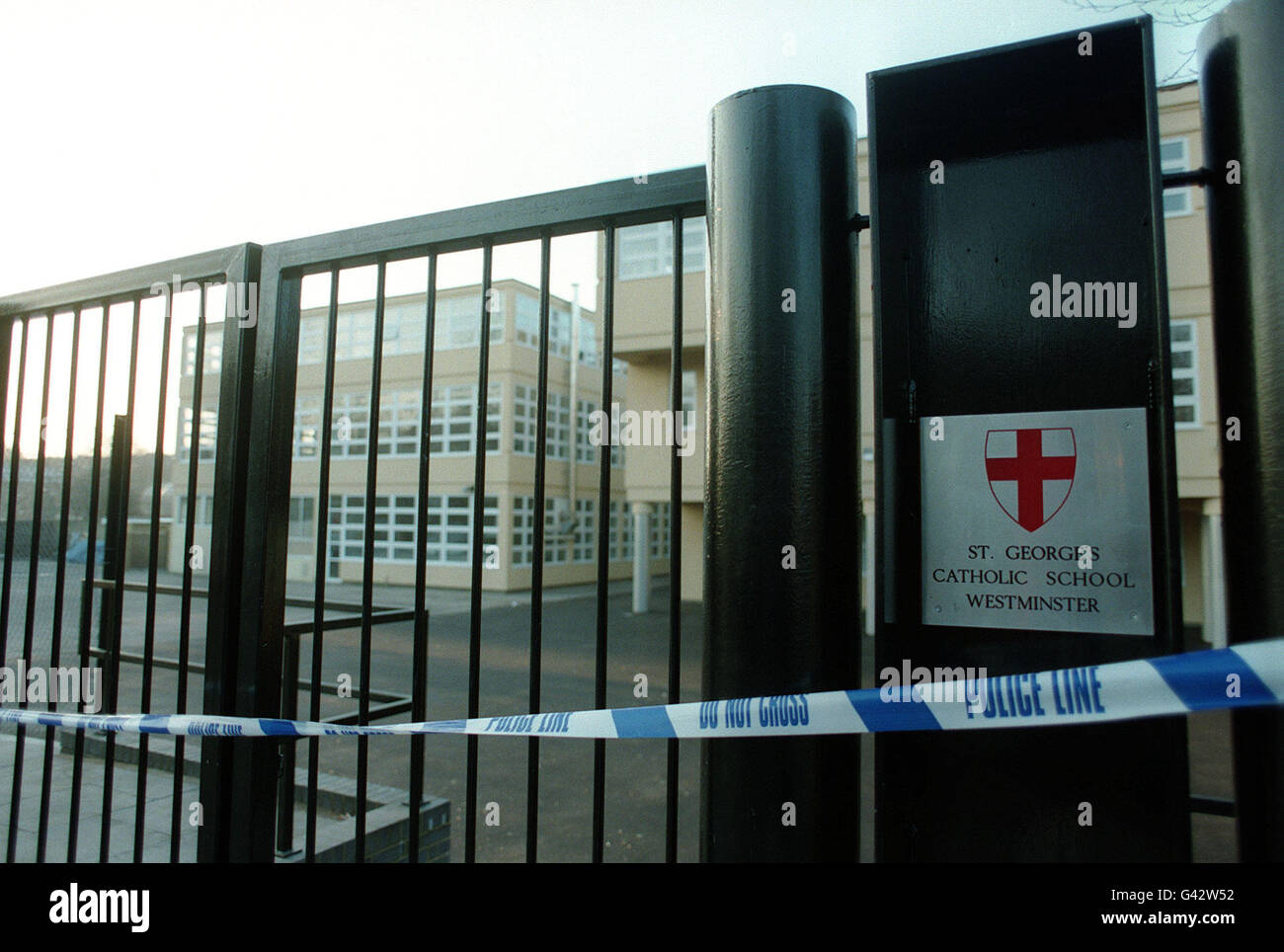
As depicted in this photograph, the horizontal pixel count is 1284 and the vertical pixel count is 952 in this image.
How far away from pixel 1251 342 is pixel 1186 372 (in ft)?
47.3

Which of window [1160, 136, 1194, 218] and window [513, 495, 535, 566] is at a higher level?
window [1160, 136, 1194, 218]

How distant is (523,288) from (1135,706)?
25838mm

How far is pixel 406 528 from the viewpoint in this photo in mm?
25609

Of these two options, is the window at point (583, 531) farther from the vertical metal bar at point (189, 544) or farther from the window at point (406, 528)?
the vertical metal bar at point (189, 544)

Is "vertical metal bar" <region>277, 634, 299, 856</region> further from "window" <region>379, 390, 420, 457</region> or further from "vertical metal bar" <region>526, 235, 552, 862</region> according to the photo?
"window" <region>379, 390, 420, 457</region>

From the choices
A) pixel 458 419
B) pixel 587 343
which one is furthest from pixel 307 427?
pixel 587 343

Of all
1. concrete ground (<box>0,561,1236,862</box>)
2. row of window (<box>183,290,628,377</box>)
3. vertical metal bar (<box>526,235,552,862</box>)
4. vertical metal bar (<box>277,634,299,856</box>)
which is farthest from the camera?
row of window (<box>183,290,628,377</box>)

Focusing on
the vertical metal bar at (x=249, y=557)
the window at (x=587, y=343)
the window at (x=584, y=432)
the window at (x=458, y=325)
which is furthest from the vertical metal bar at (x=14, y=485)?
the window at (x=587, y=343)

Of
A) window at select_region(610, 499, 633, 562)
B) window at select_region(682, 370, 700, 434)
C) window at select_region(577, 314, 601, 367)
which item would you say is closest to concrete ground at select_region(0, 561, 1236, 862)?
window at select_region(682, 370, 700, 434)

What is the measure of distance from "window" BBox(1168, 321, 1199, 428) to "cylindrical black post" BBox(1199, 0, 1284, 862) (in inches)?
524

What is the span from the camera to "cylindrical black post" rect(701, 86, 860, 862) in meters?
1.83

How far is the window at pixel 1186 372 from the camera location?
12898mm

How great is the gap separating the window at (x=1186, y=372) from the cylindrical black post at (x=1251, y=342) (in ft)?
43.7
